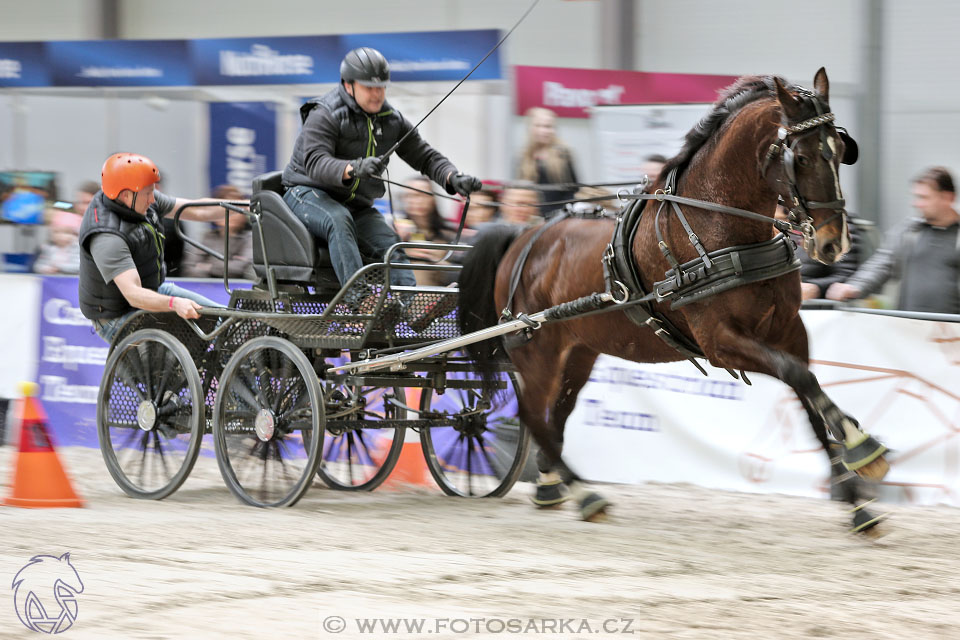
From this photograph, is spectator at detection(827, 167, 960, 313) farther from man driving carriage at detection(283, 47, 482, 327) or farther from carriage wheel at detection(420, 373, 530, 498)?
man driving carriage at detection(283, 47, 482, 327)

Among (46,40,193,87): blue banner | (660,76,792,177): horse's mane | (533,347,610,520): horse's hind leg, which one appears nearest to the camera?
(660,76,792,177): horse's mane

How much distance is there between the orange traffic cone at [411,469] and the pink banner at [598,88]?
2.78 m

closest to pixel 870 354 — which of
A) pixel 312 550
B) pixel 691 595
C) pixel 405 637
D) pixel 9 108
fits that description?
pixel 691 595

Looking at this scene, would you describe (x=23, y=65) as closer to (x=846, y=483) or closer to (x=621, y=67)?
(x=621, y=67)

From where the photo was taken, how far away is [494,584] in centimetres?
439

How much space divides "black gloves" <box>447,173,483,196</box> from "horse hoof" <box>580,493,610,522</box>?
162 centimetres

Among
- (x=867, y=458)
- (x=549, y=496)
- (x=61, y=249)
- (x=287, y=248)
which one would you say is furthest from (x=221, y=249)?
(x=867, y=458)

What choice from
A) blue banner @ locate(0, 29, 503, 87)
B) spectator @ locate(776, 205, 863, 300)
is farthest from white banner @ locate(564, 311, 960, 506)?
blue banner @ locate(0, 29, 503, 87)

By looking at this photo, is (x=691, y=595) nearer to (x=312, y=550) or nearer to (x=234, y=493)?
(x=312, y=550)

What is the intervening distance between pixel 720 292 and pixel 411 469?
2.85 meters

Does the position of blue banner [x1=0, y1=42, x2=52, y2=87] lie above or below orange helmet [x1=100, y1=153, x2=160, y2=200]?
above

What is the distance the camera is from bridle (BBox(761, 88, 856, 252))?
4711 mm

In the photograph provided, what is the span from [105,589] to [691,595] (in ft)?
6.54

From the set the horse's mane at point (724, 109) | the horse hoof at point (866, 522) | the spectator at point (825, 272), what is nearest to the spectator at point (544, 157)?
the spectator at point (825, 272)
